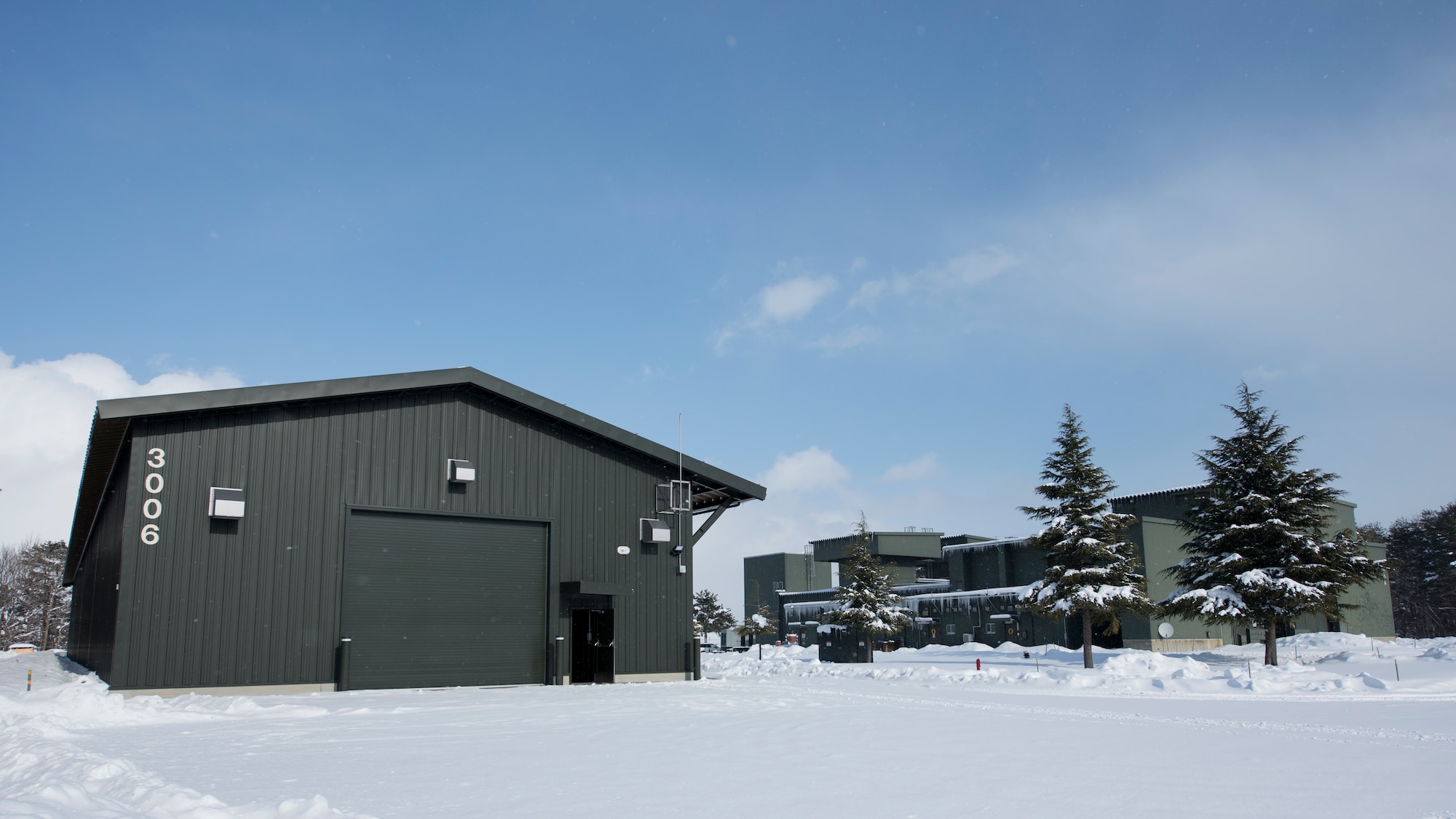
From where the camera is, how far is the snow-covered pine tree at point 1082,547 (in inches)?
1225

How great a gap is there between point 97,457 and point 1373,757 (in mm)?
26043

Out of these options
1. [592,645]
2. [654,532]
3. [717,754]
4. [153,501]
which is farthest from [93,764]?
[654,532]

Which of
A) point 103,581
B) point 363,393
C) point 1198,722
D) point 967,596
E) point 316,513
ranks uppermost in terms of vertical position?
point 363,393

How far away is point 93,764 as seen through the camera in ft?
25.8

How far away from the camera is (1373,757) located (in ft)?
33.8

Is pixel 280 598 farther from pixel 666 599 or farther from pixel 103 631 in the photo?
pixel 666 599

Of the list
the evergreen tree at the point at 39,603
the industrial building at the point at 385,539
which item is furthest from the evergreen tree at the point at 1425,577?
the evergreen tree at the point at 39,603

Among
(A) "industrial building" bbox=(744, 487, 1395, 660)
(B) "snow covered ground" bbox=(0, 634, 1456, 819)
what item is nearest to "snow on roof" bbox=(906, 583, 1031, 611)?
(A) "industrial building" bbox=(744, 487, 1395, 660)

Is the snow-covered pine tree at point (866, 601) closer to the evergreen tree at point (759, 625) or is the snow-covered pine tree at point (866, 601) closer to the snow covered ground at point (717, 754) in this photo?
the snow covered ground at point (717, 754)

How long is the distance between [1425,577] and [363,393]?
3451 inches

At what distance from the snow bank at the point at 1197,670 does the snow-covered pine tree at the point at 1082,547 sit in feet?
6.16

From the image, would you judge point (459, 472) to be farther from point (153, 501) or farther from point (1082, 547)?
point (1082, 547)

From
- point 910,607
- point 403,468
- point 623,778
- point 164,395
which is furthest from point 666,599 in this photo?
point 910,607

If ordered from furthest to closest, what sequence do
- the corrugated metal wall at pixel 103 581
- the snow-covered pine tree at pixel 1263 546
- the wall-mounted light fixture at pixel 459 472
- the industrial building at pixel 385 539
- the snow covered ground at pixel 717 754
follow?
the snow-covered pine tree at pixel 1263 546 < the wall-mounted light fixture at pixel 459 472 < the corrugated metal wall at pixel 103 581 < the industrial building at pixel 385 539 < the snow covered ground at pixel 717 754
